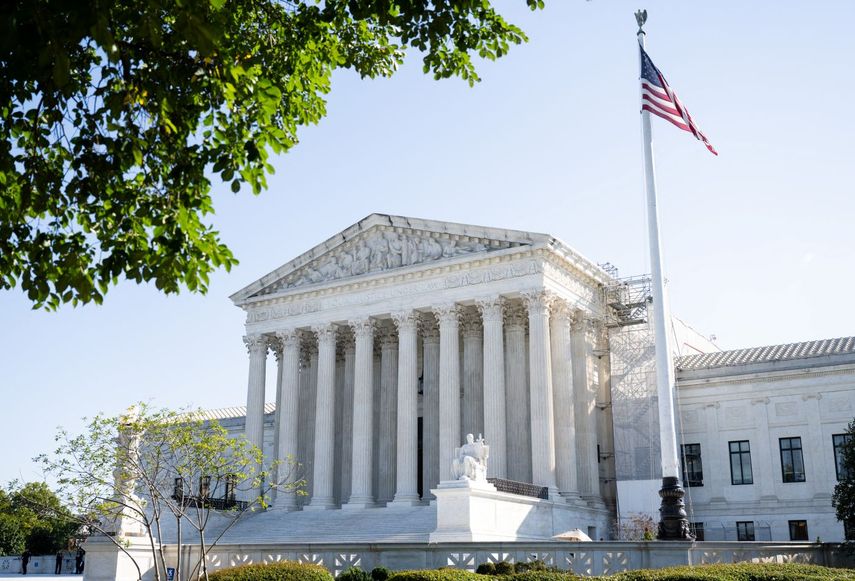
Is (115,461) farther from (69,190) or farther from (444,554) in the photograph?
(69,190)

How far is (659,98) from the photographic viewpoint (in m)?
30.3

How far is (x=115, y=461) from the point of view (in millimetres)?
27453

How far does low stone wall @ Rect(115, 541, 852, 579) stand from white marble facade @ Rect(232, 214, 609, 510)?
18601 millimetres

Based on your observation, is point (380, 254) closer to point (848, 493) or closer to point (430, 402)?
point (430, 402)

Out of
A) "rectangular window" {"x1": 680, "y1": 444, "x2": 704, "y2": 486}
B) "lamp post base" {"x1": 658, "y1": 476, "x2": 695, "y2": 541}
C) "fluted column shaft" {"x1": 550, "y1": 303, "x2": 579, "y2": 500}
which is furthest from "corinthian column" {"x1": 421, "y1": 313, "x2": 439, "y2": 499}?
"lamp post base" {"x1": 658, "y1": 476, "x2": 695, "y2": 541}

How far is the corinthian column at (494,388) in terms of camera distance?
144ft

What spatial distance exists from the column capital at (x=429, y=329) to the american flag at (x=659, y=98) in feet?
73.0

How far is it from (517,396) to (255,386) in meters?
15.9

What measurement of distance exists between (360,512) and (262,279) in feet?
51.5

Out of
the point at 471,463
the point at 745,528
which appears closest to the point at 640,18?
the point at 471,463

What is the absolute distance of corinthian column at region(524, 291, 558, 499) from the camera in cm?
4259

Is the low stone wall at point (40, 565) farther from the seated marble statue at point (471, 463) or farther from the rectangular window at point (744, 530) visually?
the rectangular window at point (744, 530)

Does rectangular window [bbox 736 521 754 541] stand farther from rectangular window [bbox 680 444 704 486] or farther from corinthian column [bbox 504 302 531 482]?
corinthian column [bbox 504 302 531 482]

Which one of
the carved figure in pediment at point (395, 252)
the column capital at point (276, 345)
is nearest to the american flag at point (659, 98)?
the carved figure in pediment at point (395, 252)
